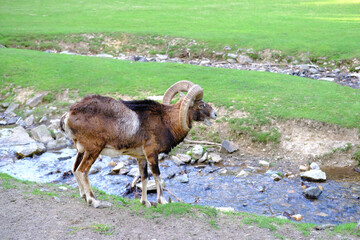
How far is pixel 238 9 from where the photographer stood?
2306 inches

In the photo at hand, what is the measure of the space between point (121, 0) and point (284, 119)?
197 feet

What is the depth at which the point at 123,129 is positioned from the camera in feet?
31.3

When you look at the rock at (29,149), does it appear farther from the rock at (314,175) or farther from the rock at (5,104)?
the rock at (314,175)

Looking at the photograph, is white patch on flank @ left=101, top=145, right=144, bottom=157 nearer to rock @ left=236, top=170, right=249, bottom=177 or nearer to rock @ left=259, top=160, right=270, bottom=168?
rock @ left=236, top=170, right=249, bottom=177

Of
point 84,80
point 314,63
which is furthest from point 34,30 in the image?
point 314,63

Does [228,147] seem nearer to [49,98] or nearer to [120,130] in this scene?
[120,130]

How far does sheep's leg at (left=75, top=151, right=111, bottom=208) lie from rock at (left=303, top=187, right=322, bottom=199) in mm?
6504

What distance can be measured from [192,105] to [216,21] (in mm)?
38747

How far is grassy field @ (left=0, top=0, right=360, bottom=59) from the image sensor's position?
33.4 metres

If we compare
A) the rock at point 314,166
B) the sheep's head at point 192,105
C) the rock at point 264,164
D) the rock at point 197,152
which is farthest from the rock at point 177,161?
the rock at point 314,166

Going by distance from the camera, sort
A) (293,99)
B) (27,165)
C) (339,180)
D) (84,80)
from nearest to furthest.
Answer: (339,180)
(27,165)
(293,99)
(84,80)

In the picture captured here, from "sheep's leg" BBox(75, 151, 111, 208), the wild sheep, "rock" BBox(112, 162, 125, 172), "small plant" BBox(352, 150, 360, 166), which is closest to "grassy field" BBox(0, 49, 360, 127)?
"small plant" BBox(352, 150, 360, 166)

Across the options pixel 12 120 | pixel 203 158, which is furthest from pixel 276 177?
pixel 12 120

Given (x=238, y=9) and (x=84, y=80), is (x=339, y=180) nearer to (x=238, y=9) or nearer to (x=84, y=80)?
(x=84, y=80)
